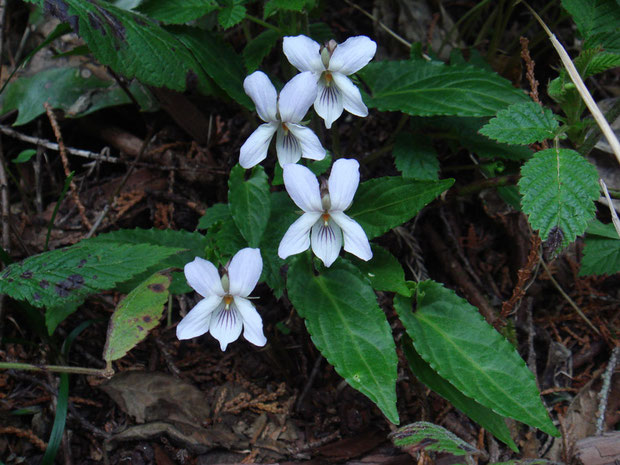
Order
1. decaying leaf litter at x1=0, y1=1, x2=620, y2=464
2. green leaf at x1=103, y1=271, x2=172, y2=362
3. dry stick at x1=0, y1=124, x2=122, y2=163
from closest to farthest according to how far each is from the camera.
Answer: green leaf at x1=103, y1=271, x2=172, y2=362 → decaying leaf litter at x1=0, y1=1, x2=620, y2=464 → dry stick at x1=0, y1=124, x2=122, y2=163

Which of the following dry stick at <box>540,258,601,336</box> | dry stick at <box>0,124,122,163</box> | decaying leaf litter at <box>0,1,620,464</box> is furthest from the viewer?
dry stick at <box>0,124,122,163</box>

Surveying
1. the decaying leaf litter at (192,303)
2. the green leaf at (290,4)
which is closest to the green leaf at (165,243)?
the decaying leaf litter at (192,303)

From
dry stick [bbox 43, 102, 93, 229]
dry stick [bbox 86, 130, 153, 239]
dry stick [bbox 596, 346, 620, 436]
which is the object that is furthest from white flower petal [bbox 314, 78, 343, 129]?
dry stick [bbox 596, 346, 620, 436]

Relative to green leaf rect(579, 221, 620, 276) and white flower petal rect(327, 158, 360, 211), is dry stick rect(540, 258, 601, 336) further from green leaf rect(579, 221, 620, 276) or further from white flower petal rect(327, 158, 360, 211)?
white flower petal rect(327, 158, 360, 211)

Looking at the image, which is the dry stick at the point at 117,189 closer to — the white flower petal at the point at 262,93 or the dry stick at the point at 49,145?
the dry stick at the point at 49,145

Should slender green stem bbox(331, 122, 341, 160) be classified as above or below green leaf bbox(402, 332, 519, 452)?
above

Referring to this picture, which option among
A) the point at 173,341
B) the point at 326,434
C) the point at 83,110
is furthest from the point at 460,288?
the point at 83,110

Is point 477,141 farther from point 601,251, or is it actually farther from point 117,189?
point 117,189
